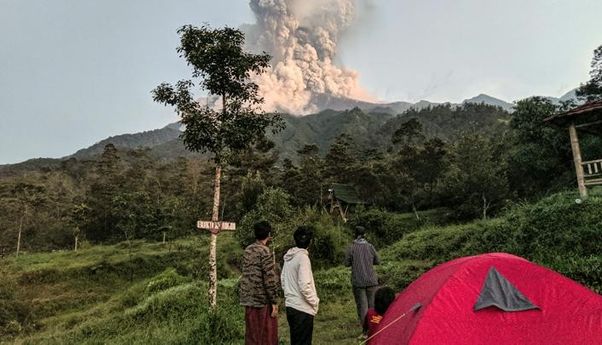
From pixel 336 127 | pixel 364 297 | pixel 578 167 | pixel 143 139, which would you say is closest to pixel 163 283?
pixel 364 297

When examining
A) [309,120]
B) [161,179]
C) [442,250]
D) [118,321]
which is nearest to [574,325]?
[442,250]

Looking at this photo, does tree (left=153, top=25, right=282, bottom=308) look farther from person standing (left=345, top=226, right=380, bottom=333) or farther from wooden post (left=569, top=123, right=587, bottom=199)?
wooden post (left=569, top=123, right=587, bottom=199)

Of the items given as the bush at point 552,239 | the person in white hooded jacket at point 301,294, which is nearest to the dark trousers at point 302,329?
the person in white hooded jacket at point 301,294

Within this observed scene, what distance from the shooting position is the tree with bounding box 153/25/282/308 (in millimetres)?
9492

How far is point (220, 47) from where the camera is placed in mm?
9648

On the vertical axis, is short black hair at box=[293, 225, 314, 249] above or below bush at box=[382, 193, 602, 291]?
above

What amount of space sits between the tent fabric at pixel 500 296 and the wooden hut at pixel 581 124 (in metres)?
9.10

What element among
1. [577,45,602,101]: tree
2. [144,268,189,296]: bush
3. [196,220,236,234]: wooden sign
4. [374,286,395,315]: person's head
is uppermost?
[577,45,602,101]: tree

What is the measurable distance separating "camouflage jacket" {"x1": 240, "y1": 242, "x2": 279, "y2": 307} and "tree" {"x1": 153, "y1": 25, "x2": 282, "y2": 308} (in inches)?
182

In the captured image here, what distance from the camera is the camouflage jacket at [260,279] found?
474cm

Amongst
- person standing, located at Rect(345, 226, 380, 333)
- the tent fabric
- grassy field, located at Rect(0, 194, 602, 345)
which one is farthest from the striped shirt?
the tent fabric

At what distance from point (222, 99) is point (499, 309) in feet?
25.3

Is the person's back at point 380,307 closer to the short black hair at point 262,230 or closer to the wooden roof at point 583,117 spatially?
the short black hair at point 262,230

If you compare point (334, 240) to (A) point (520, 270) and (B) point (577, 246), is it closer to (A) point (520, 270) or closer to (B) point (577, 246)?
(B) point (577, 246)
